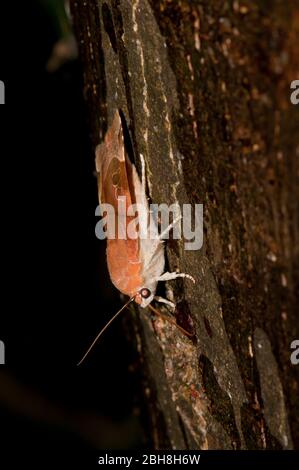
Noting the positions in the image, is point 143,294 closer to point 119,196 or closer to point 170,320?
point 170,320

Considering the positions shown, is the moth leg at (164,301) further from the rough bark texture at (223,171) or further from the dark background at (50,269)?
the dark background at (50,269)

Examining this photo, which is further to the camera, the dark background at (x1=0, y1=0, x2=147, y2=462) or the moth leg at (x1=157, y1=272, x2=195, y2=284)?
the dark background at (x1=0, y1=0, x2=147, y2=462)

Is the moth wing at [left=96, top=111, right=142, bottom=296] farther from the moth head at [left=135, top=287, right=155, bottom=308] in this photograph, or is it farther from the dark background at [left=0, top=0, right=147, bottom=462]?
the dark background at [left=0, top=0, right=147, bottom=462]

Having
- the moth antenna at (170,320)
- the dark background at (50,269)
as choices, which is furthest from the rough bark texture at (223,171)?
the dark background at (50,269)

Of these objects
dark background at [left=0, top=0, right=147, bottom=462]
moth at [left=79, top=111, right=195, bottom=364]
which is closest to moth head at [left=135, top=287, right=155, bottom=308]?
moth at [left=79, top=111, right=195, bottom=364]

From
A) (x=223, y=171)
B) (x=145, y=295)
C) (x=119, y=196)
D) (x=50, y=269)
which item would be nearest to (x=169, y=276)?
(x=145, y=295)

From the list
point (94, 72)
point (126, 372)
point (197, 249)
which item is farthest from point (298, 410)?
point (126, 372)
